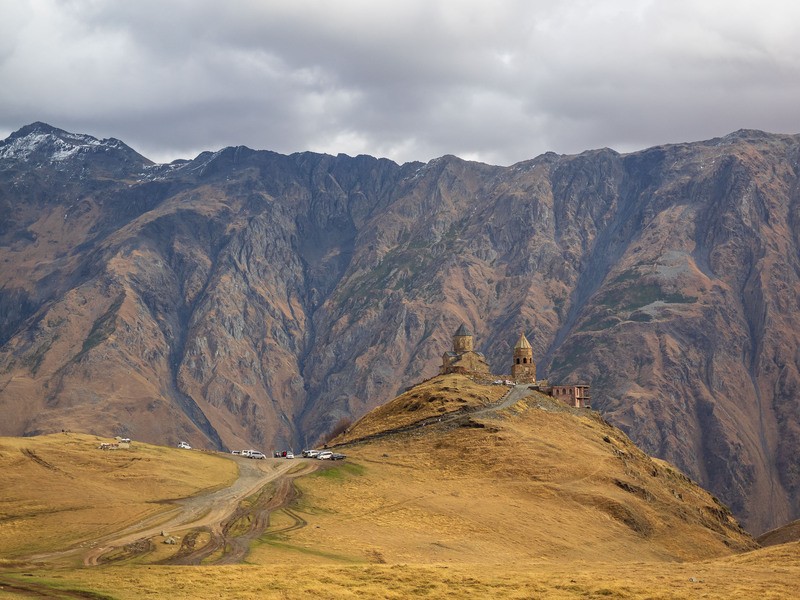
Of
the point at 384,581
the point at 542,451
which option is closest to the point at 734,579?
the point at 384,581

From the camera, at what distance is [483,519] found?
10412cm

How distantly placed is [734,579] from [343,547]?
3182 centimetres

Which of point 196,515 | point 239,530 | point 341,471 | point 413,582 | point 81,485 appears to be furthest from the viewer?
point 341,471

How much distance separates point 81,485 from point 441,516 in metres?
35.5

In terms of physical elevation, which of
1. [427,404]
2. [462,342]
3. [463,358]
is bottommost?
[427,404]

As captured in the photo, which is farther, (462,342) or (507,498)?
(462,342)

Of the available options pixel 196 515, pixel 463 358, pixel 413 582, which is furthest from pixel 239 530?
pixel 463 358

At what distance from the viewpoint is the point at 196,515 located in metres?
90.4

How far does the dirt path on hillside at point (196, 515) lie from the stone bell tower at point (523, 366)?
6600cm

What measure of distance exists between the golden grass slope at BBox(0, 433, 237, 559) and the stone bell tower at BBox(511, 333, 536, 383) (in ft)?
216

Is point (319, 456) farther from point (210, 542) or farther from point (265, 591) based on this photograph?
point (265, 591)

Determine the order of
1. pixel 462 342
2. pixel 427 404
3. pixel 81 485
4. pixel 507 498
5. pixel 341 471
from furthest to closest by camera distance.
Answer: pixel 462 342, pixel 427 404, pixel 341 471, pixel 507 498, pixel 81 485

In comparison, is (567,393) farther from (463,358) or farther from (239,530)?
(239,530)

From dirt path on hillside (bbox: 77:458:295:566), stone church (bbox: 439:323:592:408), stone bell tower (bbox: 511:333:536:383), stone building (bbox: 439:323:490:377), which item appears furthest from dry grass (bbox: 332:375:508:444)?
dirt path on hillside (bbox: 77:458:295:566)
